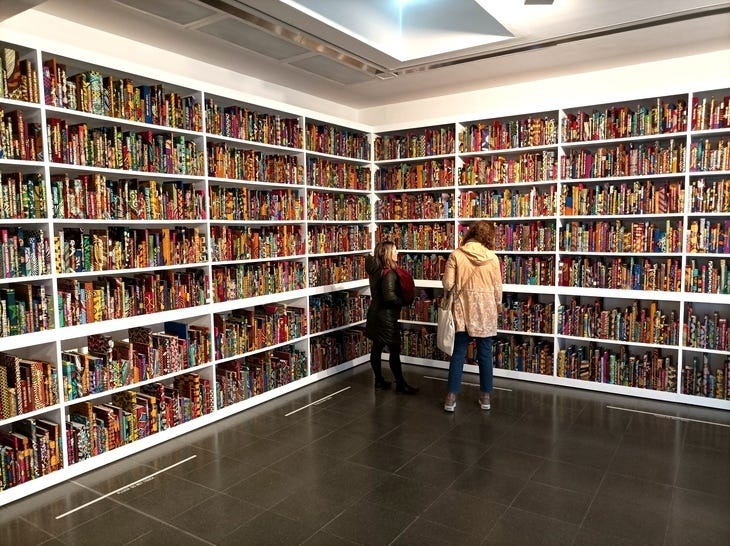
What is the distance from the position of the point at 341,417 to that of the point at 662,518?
2456 millimetres

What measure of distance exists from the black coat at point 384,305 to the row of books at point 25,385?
8.78ft

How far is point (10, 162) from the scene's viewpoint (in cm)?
313

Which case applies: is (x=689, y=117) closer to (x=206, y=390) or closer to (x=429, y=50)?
(x=429, y=50)

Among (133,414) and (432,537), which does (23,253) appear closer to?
(133,414)

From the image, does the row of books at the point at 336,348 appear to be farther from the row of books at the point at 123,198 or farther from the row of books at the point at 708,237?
the row of books at the point at 708,237

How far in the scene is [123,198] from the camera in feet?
12.5

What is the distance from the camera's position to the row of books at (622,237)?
15.8ft

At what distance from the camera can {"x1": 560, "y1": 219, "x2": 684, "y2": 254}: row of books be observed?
4.82 metres

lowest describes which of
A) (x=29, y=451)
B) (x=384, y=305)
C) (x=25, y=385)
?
(x=29, y=451)

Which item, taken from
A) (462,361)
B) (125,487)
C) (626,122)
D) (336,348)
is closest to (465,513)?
(462,361)

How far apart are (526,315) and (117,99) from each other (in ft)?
13.8

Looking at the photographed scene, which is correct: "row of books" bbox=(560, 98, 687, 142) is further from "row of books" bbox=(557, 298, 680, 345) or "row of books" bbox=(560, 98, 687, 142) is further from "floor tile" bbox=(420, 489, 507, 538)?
"floor tile" bbox=(420, 489, 507, 538)

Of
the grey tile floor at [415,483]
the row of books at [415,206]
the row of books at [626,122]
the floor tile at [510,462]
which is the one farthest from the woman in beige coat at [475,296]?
the row of books at [626,122]

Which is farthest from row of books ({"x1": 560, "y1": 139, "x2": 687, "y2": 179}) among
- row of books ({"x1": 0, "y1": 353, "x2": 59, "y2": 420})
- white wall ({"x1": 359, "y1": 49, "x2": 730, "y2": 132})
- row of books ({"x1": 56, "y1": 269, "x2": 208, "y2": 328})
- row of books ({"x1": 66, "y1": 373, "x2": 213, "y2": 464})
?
row of books ({"x1": 0, "y1": 353, "x2": 59, "y2": 420})
